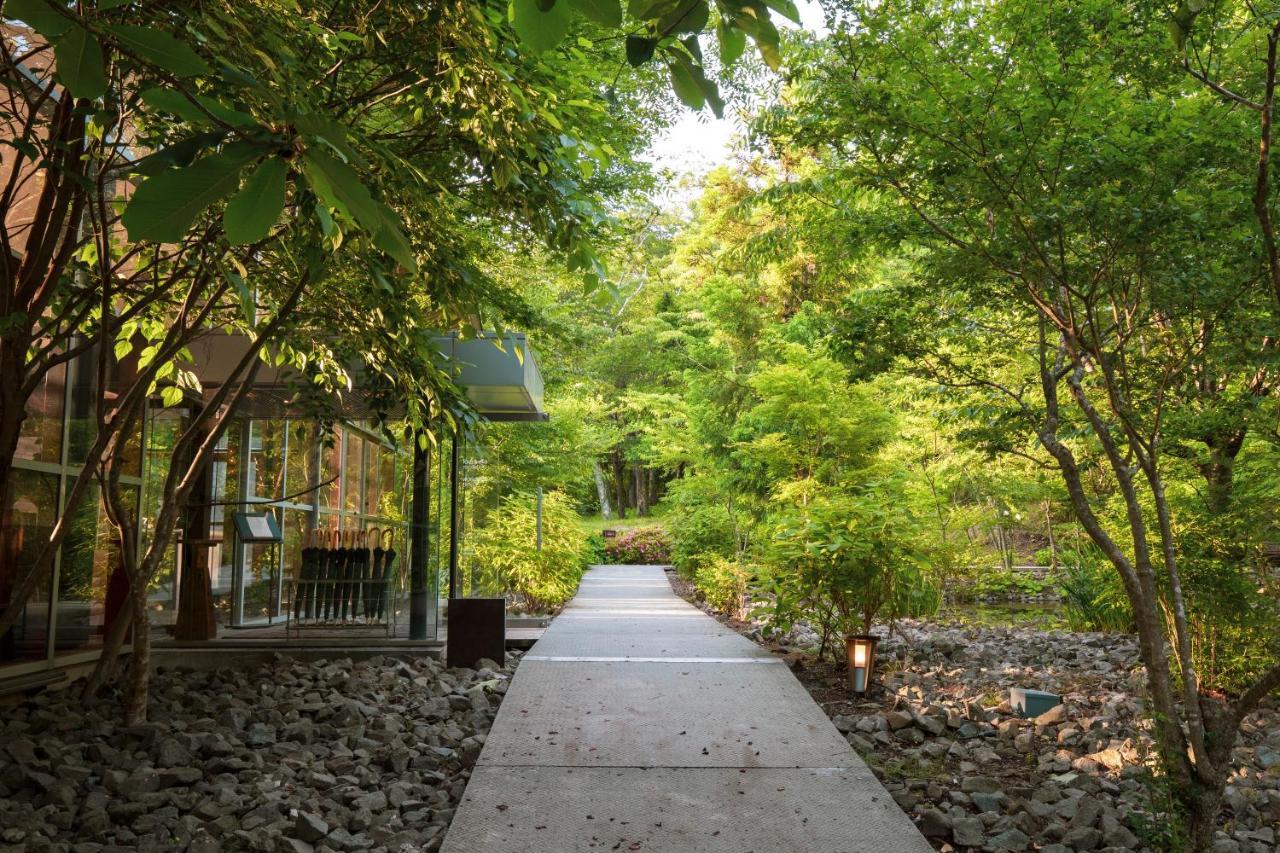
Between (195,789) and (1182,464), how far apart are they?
6.94 meters

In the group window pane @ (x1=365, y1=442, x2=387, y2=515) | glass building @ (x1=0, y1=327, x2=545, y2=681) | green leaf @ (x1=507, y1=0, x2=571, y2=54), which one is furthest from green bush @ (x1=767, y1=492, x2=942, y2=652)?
green leaf @ (x1=507, y1=0, x2=571, y2=54)

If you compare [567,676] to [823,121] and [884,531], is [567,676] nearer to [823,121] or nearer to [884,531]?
[884,531]

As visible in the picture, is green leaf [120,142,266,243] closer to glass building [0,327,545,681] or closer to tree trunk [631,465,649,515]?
glass building [0,327,545,681]

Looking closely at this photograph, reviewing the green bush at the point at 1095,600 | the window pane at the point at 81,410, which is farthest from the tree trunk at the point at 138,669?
the green bush at the point at 1095,600

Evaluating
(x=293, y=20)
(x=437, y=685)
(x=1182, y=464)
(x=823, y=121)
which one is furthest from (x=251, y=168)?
(x=1182, y=464)

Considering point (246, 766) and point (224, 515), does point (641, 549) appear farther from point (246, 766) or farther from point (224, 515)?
point (246, 766)

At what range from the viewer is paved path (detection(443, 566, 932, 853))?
370cm

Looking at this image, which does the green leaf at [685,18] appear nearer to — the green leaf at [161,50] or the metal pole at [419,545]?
the green leaf at [161,50]

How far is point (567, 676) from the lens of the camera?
255 inches

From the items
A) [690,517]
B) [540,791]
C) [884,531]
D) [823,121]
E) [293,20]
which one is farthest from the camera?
[690,517]

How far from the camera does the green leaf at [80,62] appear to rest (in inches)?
39.9

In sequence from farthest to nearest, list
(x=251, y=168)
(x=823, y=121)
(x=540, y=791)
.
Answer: (x=823, y=121), (x=540, y=791), (x=251, y=168)

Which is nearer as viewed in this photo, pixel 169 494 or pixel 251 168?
pixel 251 168

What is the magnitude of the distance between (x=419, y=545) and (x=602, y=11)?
24.3ft
